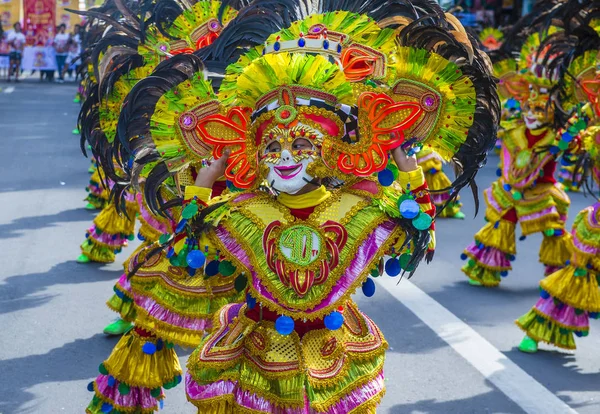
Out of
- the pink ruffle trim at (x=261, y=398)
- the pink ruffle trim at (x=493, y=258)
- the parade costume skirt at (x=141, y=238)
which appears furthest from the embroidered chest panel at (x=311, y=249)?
the pink ruffle trim at (x=493, y=258)

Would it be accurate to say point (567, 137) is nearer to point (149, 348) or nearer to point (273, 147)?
point (149, 348)

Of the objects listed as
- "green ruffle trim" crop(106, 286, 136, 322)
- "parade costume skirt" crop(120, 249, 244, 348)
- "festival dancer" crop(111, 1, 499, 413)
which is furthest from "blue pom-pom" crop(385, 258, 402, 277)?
"green ruffle trim" crop(106, 286, 136, 322)

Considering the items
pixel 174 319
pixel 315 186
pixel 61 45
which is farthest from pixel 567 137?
pixel 61 45

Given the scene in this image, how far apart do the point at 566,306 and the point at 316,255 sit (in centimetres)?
323

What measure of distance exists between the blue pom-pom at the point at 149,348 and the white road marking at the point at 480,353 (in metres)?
2.23

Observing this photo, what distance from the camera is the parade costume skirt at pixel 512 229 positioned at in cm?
796

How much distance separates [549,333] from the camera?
6.33m

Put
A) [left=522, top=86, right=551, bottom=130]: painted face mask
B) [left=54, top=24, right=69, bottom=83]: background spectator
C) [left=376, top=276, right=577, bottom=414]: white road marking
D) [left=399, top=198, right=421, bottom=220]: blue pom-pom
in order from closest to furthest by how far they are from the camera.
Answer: [left=399, top=198, right=421, bottom=220]: blue pom-pom < [left=376, top=276, right=577, bottom=414]: white road marking < [left=522, top=86, right=551, bottom=130]: painted face mask < [left=54, top=24, right=69, bottom=83]: background spectator

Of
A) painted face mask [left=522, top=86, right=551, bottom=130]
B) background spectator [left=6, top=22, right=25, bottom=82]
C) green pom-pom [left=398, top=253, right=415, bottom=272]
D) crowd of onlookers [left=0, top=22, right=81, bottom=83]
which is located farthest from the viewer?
crowd of onlookers [left=0, top=22, right=81, bottom=83]

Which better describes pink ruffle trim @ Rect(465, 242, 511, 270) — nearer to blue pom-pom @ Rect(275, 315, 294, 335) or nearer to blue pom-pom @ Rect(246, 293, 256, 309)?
blue pom-pom @ Rect(246, 293, 256, 309)

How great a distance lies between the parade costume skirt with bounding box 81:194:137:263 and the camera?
322 inches

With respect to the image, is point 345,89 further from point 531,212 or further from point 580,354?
point 531,212

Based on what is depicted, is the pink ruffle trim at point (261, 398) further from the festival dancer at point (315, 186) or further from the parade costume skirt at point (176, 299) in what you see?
the parade costume skirt at point (176, 299)

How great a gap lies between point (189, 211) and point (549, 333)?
3.45m
